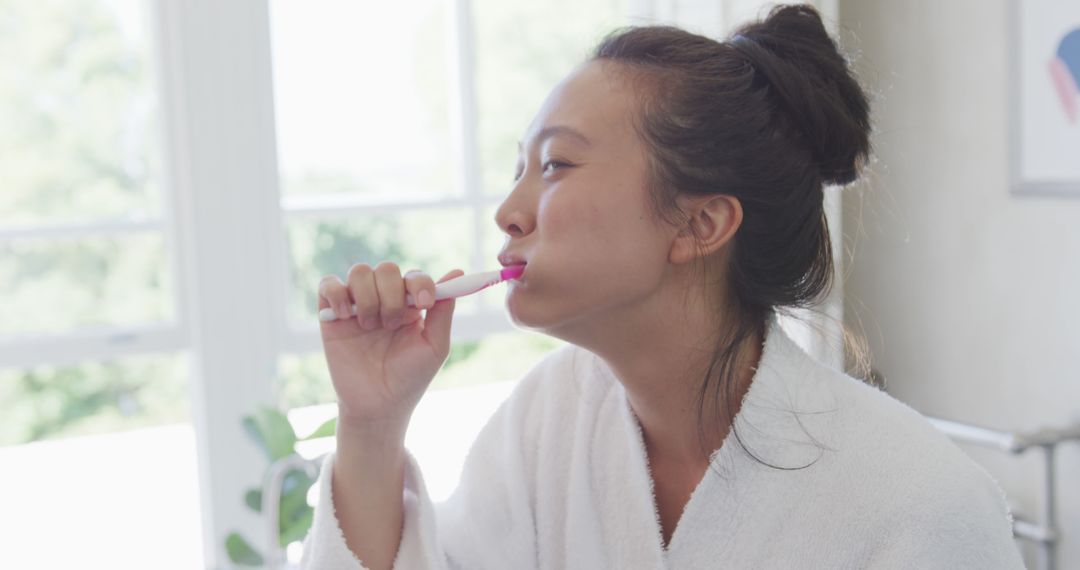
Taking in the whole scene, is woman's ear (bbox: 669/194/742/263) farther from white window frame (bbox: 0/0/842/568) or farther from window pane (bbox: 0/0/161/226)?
window pane (bbox: 0/0/161/226)

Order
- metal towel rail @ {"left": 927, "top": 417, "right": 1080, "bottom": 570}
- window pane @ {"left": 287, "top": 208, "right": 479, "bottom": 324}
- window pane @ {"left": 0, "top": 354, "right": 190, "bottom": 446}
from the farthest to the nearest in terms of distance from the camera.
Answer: window pane @ {"left": 0, "top": 354, "right": 190, "bottom": 446} < window pane @ {"left": 287, "top": 208, "right": 479, "bottom": 324} < metal towel rail @ {"left": 927, "top": 417, "right": 1080, "bottom": 570}

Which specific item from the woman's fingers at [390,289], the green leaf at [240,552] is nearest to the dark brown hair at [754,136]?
the woman's fingers at [390,289]

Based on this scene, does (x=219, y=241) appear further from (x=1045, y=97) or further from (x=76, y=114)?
(x=1045, y=97)

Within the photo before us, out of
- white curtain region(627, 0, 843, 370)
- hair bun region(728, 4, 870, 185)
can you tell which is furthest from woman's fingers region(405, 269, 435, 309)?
white curtain region(627, 0, 843, 370)

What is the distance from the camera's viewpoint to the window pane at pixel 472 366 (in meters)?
3.30

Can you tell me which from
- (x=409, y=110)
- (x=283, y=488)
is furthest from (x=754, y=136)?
(x=409, y=110)

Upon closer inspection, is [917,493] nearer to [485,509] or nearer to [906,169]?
[485,509]

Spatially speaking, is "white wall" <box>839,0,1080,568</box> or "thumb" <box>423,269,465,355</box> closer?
"thumb" <box>423,269,465,355</box>

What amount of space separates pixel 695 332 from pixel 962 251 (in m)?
1.33

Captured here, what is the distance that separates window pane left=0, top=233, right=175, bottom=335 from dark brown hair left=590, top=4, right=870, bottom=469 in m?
1.47

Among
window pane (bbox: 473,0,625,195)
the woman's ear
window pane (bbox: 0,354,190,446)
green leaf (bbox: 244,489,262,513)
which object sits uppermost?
window pane (bbox: 473,0,625,195)

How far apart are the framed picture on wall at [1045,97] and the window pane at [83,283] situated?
1779mm

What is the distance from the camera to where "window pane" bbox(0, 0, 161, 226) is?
81.3 inches

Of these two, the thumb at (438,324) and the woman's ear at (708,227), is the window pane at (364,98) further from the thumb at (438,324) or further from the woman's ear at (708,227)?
the woman's ear at (708,227)
